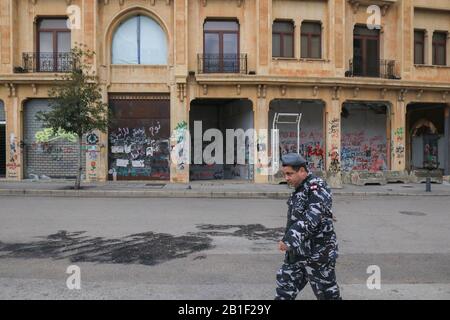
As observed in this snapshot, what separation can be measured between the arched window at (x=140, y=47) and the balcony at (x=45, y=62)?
2.25 meters

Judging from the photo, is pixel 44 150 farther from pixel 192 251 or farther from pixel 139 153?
pixel 192 251

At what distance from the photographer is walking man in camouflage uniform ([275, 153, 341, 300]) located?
3.73m

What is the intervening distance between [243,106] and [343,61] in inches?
213

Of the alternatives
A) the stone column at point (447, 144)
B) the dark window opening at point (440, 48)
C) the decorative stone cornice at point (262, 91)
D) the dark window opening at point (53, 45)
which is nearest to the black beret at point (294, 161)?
the decorative stone cornice at point (262, 91)

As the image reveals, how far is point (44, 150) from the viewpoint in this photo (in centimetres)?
2139

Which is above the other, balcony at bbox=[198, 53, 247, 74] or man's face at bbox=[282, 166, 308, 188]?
balcony at bbox=[198, 53, 247, 74]

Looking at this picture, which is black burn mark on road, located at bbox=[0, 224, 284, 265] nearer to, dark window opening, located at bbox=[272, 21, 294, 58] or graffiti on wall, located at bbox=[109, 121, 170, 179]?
graffiti on wall, located at bbox=[109, 121, 170, 179]

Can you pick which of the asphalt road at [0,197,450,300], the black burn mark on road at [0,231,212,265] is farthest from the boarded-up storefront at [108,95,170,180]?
the black burn mark on road at [0,231,212,265]

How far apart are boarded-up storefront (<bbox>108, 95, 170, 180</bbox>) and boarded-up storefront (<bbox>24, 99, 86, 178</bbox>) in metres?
1.78

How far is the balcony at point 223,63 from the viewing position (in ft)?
70.2

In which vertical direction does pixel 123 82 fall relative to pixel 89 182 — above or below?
above
